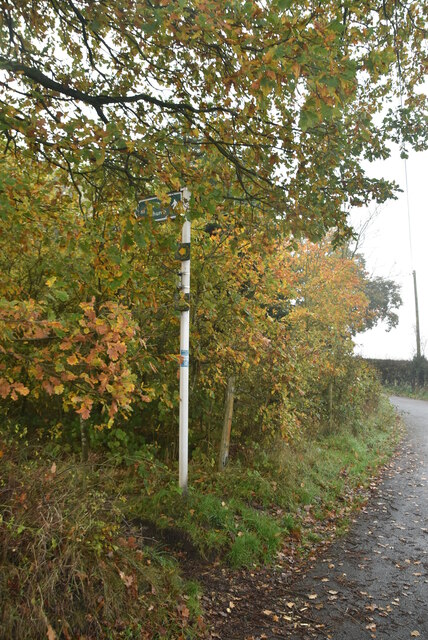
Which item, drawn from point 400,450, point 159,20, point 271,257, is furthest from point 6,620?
point 400,450

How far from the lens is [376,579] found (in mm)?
4758

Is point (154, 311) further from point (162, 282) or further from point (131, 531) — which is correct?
point (131, 531)

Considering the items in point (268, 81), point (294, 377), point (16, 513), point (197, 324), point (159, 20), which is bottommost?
point (16, 513)

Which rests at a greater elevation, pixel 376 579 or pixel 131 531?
pixel 131 531

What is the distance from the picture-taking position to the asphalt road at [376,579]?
3924 mm

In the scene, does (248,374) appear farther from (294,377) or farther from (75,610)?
(75,610)

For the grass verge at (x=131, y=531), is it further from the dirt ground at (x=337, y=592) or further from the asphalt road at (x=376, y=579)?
the asphalt road at (x=376, y=579)

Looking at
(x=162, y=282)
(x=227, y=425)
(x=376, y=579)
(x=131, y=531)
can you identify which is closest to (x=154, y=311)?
(x=162, y=282)

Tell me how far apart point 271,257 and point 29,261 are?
10.6 ft

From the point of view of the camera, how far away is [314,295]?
14.5 metres

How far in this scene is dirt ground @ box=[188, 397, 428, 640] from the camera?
3.89 meters

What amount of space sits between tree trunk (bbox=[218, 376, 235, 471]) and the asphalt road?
183cm

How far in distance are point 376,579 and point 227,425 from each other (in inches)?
106

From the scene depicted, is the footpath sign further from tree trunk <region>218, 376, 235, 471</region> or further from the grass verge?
tree trunk <region>218, 376, 235, 471</region>
